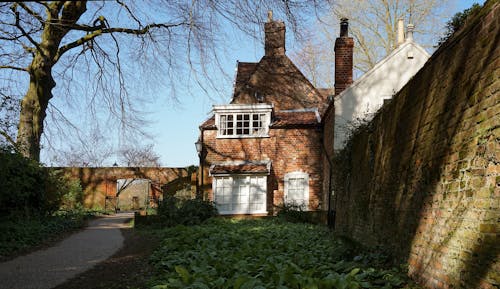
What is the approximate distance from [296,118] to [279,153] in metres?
1.98

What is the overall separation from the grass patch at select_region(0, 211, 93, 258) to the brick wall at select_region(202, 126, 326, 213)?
7.56m

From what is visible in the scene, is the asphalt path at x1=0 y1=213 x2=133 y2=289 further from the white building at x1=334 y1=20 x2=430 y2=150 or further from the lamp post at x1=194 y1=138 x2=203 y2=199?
the white building at x1=334 y1=20 x2=430 y2=150

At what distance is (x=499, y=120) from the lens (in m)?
3.54

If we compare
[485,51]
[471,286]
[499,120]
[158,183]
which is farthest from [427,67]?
[158,183]

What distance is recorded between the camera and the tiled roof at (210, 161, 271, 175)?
1995 cm

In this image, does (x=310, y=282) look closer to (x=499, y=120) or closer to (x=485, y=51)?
(x=499, y=120)

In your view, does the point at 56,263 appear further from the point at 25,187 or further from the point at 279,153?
the point at 279,153

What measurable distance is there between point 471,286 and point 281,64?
20608 millimetres

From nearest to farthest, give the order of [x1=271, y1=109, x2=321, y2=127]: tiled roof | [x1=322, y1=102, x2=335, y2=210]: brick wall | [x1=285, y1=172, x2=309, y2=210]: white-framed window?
[x1=322, y1=102, x2=335, y2=210]: brick wall
[x1=285, y1=172, x2=309, y2=210]: white-framed window
[x1=271, y1=109, x2=321, y2=127]: tiled roof

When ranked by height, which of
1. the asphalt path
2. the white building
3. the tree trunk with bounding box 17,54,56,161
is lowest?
the asphalt path

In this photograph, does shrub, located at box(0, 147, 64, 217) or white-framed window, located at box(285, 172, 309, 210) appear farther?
white-framed window, located at box(285, 172, 309, 210)

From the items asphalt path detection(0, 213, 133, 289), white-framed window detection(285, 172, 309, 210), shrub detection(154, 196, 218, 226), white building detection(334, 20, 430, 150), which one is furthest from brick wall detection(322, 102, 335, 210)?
asphalt path detection(0, 213, 133, 289)

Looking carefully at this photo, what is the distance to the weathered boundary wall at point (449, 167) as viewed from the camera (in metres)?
3.71

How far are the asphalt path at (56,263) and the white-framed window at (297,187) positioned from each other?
927 centimetres
